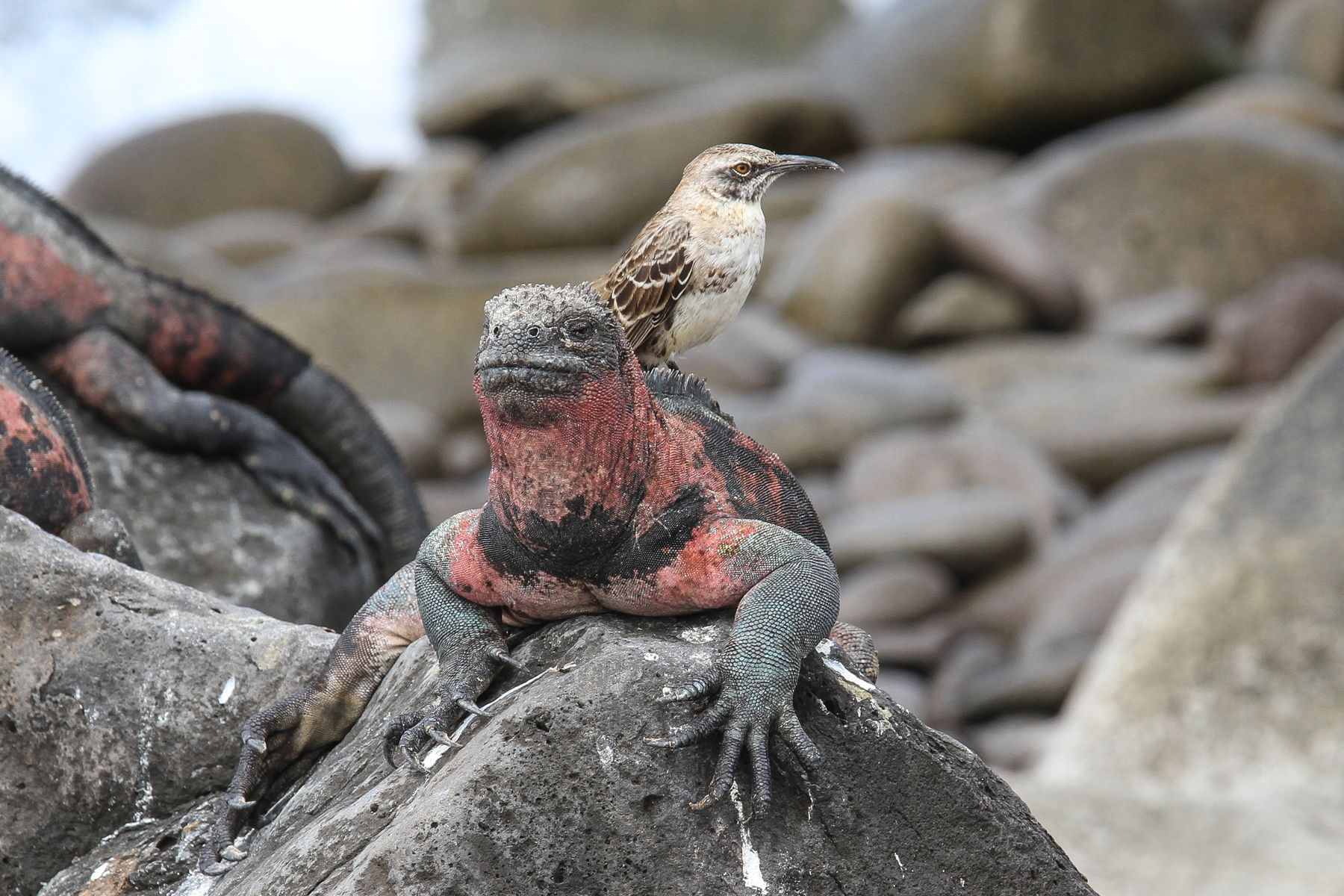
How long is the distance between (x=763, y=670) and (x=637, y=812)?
0.42m

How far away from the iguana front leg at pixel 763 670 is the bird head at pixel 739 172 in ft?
3.58

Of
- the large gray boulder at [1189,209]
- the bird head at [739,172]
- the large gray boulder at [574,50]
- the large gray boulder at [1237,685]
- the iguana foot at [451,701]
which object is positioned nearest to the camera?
the iguana foot at [451,701]

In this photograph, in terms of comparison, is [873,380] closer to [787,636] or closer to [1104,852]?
[1104,852]

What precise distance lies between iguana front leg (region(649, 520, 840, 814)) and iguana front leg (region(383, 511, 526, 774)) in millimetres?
551

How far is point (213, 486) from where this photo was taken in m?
7.85

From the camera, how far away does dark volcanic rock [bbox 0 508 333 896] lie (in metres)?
4.84

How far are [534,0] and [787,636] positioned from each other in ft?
127

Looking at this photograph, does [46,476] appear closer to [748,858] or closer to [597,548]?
[597,548]

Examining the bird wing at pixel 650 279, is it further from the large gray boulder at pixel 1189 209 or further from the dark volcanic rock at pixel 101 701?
the large gray boulder at pixel 1189 209

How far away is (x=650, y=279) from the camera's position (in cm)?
476

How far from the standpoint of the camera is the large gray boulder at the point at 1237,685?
9.63m

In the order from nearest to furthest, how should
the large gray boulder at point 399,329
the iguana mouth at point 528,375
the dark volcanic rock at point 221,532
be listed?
1. the iguana mouth at point 528,375
2. the dark volcanic rock at point 221,532
3. the large gray boulder at point 399,329

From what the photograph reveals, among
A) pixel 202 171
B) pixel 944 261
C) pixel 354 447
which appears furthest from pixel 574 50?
pixel 354 447

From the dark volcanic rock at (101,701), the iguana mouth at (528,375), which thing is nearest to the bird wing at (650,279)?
the iguana mouth at (528,375)
